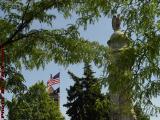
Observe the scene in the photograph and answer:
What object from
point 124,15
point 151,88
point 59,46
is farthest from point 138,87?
point 59,46

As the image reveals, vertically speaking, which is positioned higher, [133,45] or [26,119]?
[26,119]

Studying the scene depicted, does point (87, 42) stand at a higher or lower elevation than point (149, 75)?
higher

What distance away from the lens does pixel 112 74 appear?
7.84 m

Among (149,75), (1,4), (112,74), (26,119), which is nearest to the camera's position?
(149,75)

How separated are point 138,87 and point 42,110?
4240cm

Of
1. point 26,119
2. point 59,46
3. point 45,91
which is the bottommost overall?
point 59,46

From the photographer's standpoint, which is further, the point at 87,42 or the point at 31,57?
the point at 31,57

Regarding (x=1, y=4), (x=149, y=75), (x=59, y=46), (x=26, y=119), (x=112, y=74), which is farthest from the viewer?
(x=26, y=119)

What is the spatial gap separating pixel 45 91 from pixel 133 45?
42.9 metres

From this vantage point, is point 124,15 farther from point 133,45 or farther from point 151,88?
point 151,88

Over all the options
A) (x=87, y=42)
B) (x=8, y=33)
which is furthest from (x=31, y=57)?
(x=87, y=42)

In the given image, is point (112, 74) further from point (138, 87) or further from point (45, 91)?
point (45, 91)

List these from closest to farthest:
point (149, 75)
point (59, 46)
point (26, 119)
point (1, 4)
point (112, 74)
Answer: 1. point (149, 75)
2. point (112, 74)
3. point (59, 46)
4. point (1, 4)
5. point (26, 119)

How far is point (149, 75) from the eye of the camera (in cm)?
731
